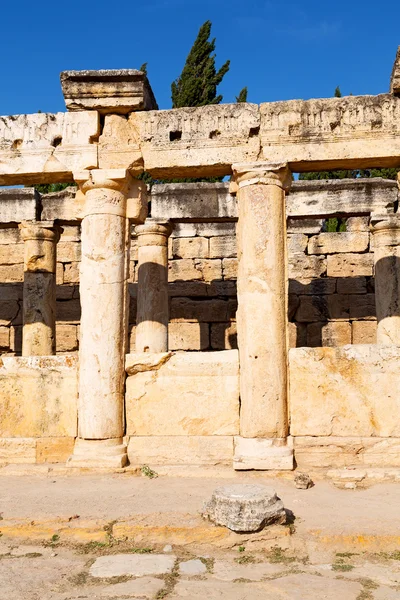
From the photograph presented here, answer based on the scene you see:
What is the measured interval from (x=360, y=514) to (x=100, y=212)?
4.94m

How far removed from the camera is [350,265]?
1555 cm

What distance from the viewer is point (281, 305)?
24.9 ft

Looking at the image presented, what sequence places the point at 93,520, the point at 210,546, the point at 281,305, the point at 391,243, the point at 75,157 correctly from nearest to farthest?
1. the point at 210,546
2. the point at 93,520
3. the point at 281,305
4. the point at 75,157
5. the point at 391,243

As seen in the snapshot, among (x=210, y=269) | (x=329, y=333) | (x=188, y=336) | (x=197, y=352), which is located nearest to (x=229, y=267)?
(x=210, y=269)

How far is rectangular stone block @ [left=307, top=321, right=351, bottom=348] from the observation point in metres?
15.4

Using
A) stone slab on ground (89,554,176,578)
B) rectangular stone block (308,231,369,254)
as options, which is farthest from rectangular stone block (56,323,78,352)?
stone slab on ground (89,554,176,578)

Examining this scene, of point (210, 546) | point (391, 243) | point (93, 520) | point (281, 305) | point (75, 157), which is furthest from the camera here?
point (391, 243)

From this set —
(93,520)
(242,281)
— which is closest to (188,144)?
(242,281)

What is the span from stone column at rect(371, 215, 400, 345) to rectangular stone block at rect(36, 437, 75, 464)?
738cm

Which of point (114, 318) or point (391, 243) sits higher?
point (391, 243)

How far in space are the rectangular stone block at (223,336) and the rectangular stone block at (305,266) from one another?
2077 millimetres

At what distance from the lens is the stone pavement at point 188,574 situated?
3855mm

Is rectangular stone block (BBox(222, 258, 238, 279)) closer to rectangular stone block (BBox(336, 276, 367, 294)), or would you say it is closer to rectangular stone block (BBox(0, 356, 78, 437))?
rectangular stone block (BBox(336, 276, 367, 294))

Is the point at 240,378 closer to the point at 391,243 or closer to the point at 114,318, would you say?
the point at 114,318
